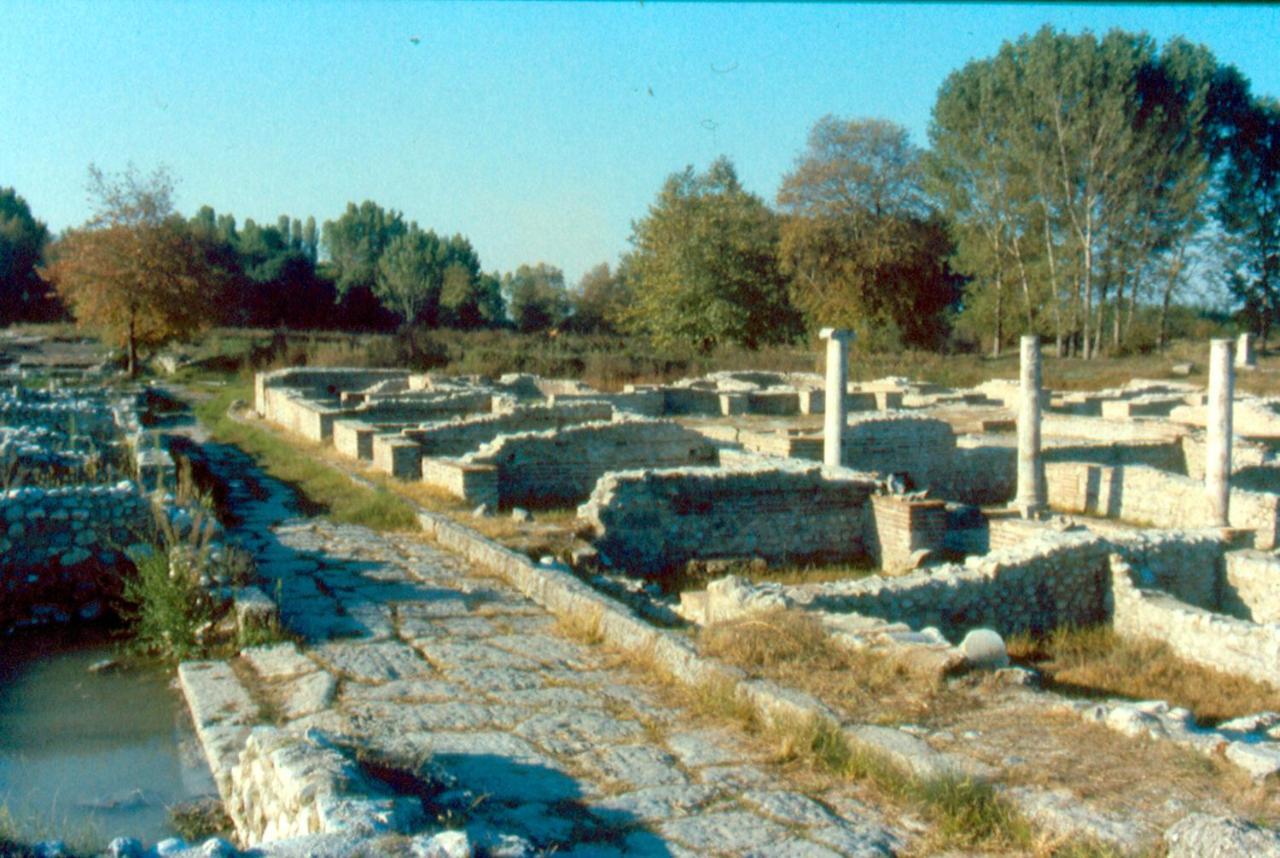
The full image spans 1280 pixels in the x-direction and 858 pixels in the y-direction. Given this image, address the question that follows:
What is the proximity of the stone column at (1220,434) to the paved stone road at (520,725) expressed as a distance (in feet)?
27.4

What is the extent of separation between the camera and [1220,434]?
12570 mm

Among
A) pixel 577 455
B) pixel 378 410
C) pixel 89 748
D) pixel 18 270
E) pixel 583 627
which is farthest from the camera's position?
pixel 18 270

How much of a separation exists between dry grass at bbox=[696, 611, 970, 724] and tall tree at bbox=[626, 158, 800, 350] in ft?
118

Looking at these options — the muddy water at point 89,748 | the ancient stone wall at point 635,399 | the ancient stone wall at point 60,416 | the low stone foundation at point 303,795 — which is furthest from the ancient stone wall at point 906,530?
the ancient stone wall at point 635,399

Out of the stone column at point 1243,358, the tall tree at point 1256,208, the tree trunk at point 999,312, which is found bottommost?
the stone column at point 1243,358

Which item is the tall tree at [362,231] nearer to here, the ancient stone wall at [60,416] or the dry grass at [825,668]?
the ancient stone wall at [60,416]

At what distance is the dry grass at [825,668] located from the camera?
4.80m

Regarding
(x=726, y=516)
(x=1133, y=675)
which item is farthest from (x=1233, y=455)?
(x=1133, y=675)

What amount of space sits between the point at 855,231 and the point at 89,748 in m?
38.8

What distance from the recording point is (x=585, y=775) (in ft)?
14.4

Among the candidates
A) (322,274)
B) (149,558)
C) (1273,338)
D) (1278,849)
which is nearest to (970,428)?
(149,558)

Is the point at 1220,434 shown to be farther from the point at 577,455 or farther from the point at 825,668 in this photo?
the point at 825,668

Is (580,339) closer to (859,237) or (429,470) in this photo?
(859,237)

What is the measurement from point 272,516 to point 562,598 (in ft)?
15.6
